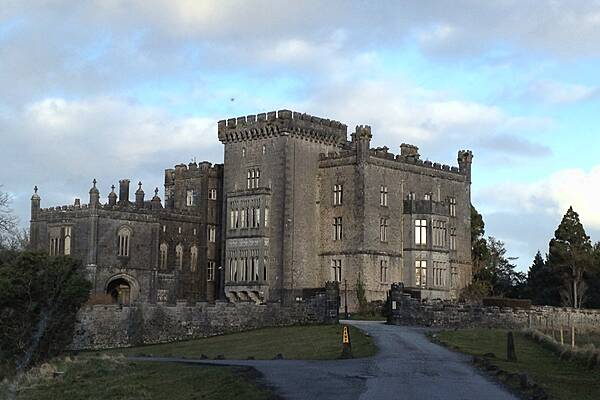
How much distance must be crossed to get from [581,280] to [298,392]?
58.8 metres

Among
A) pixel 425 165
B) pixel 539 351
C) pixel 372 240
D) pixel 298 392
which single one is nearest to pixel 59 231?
pixel 372 240

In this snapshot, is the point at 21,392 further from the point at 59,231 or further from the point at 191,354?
the point at 59,231

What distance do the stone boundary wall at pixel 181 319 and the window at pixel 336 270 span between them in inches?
450

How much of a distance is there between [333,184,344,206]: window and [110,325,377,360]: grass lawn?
16.4 m

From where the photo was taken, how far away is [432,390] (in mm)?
23125

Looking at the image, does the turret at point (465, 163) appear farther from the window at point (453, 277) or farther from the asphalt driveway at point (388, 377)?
the asphalt driveway at point (388, 377)

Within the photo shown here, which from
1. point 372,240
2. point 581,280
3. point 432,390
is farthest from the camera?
point 581,280

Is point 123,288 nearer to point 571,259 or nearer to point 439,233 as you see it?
point 439,233

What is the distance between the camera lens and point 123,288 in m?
70.2

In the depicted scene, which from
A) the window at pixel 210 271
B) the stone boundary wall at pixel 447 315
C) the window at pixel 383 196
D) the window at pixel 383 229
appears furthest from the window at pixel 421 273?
the window at pixel 210 271

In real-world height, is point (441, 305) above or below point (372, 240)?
below

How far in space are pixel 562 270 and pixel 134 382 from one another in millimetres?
54447

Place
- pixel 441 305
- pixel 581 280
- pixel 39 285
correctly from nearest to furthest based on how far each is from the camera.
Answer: pixel 39 285 → pixel 441 305 → pixel 581 280

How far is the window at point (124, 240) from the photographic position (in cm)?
6906
